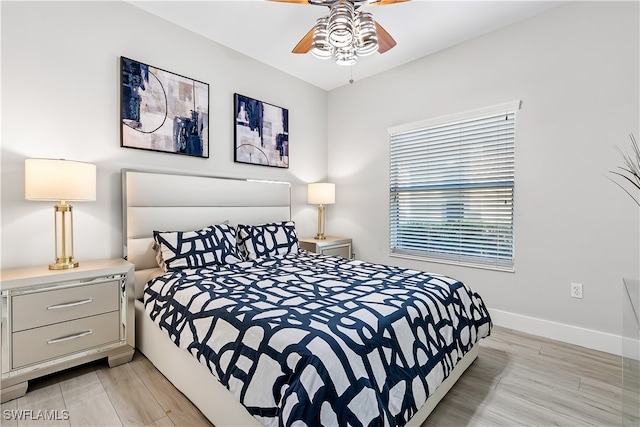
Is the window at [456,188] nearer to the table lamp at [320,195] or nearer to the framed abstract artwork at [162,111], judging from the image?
the table lamp at [320,195]

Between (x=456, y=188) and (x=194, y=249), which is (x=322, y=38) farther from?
(x=456, y=188)

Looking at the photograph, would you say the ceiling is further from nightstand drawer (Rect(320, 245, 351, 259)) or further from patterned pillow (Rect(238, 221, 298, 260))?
nightstand drawer (Rect(320, 245, 351, 259))

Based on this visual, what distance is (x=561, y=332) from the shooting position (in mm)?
2551

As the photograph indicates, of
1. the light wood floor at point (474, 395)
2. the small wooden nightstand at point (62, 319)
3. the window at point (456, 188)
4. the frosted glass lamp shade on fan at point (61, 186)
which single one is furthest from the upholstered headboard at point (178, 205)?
the window at point (456, 188)

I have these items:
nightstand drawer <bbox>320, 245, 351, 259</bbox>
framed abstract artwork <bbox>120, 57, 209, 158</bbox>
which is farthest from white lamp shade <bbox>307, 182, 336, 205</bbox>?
framed abstract artwork <bbox>120, 57, 209, 158</bbox>

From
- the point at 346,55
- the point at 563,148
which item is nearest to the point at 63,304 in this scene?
the point at 346,55

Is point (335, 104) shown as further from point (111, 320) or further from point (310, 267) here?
point (111, 320)

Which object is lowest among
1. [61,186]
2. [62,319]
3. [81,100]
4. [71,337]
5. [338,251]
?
[71,337]

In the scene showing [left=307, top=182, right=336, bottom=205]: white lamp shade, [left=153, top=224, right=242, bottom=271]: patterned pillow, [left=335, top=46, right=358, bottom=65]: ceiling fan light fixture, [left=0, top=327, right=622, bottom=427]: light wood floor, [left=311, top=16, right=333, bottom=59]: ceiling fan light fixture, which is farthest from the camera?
[left=307, top=182, right=336, bottom=205]: white lamp shade

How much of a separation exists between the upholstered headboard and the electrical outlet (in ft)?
9.58

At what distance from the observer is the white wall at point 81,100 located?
2.07m

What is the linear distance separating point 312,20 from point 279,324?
2.65 m

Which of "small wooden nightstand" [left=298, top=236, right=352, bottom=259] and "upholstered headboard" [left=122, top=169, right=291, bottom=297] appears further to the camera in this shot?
"small wooden nightstand" [left=298, top=236, right=352, bottom=259]

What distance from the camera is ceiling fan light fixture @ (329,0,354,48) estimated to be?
1.82 m
